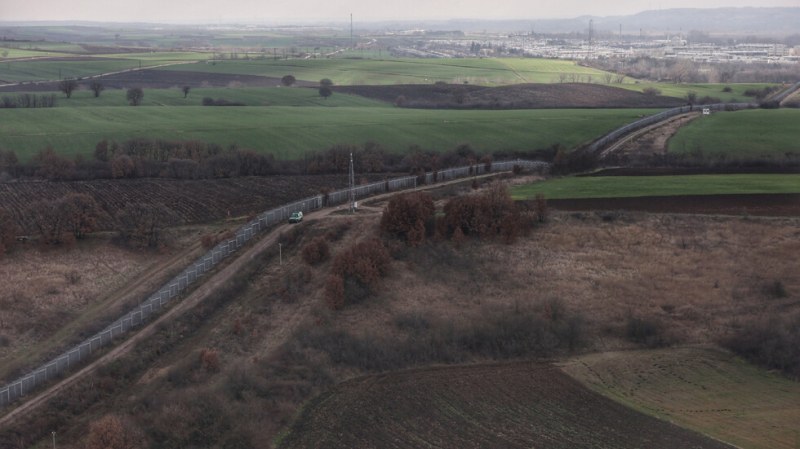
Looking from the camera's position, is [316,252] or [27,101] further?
[27,101]

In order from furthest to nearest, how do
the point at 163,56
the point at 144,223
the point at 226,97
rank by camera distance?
the point at 163,56, the point at 226,97, the point at 144,223

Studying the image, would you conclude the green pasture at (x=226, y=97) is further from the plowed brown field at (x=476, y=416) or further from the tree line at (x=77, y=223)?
the plowed brown field at (x=476, y=416)

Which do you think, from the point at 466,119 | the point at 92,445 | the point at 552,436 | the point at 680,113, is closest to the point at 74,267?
the point at 92,445

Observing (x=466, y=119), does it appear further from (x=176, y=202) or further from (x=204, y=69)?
(x=204, y=69)

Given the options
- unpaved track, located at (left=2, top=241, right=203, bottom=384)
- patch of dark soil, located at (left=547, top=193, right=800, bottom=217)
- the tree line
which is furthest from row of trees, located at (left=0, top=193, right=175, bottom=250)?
patch of dark soil, located at (left=547, top=193, right=800, bottom=217)

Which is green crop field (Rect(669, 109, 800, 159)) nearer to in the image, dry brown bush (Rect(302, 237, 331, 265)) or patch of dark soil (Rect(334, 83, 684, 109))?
patch of dark soil (Rect(334, 83, 684, 109))

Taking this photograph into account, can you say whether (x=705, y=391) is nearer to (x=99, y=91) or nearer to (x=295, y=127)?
(x=295, y=127)

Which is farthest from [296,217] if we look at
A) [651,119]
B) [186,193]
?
[651,119]
